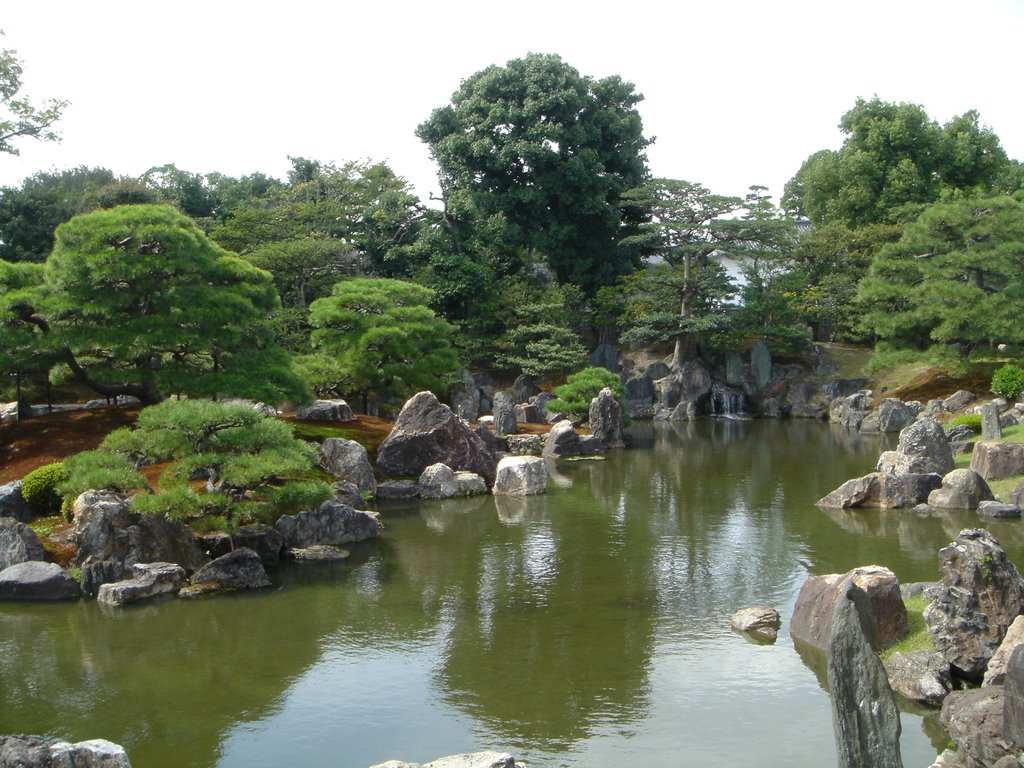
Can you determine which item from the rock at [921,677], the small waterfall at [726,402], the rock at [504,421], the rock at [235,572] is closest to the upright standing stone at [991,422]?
the rock at [504,421]

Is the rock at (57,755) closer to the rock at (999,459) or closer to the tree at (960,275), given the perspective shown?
the rock at (999,459)

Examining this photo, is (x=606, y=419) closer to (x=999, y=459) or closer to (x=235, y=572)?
(x=999, y=459)

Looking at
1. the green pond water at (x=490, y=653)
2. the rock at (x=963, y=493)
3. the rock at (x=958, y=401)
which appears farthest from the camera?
the rock at (x=958, y=401)

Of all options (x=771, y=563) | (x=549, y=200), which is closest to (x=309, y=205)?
(x=549, y=200)

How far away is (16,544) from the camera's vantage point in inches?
584

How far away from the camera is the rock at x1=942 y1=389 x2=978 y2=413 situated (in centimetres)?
3219

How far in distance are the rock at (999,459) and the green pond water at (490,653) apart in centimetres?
224

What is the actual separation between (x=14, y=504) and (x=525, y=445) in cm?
1539

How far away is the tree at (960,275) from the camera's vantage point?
107 feet

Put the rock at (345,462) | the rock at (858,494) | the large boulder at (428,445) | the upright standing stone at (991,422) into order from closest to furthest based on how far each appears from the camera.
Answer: the rock at (858,494) < the rock at (345,462) < the upright standing stone at (991,422) < the large boulder at (428,445)

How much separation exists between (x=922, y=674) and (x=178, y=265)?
16178mm

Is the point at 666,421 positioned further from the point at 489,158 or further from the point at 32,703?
the point at 32,703

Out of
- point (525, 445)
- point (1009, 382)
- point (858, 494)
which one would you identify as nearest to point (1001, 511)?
point (858, 494)

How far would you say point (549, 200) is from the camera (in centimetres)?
4631
